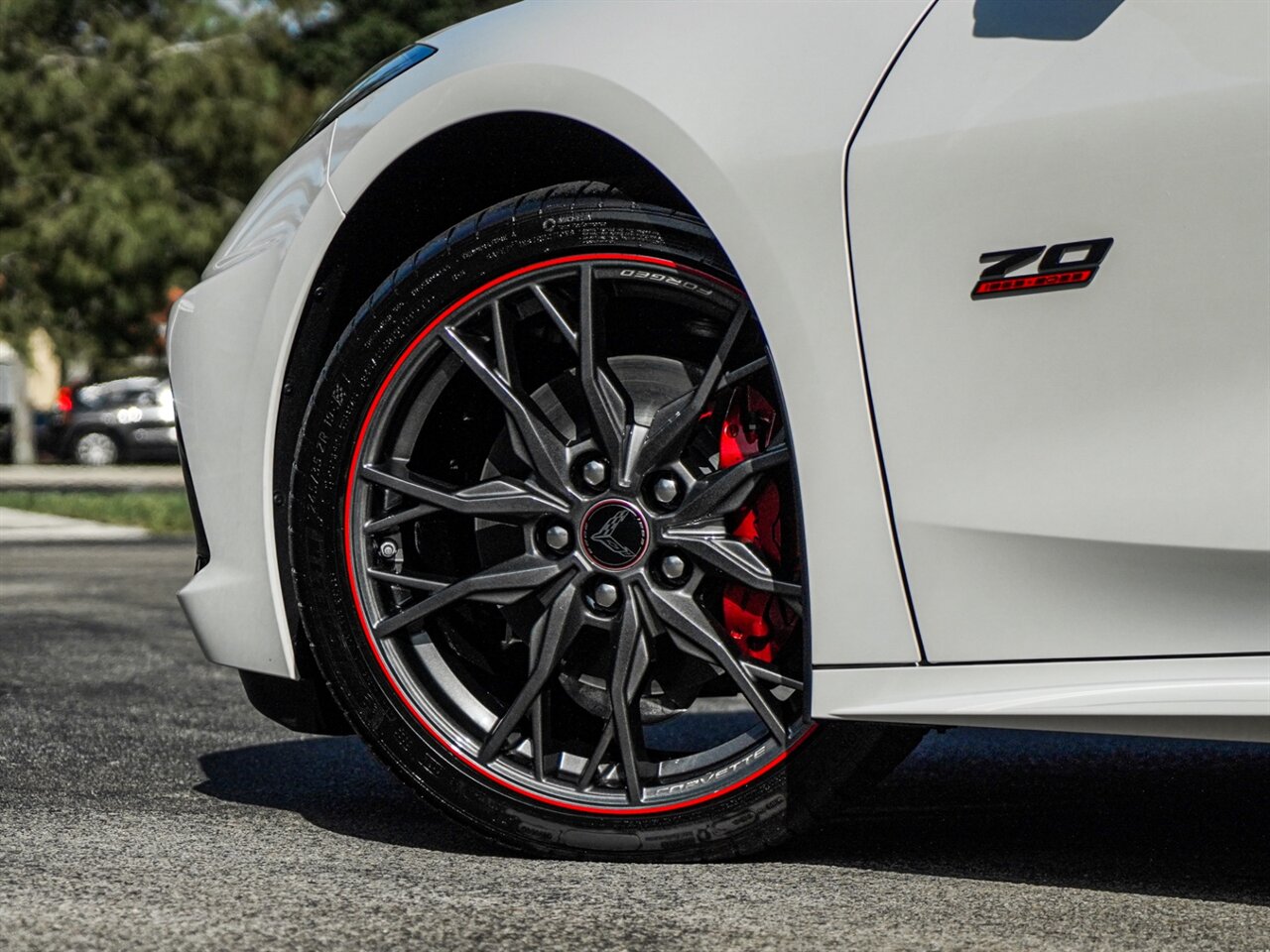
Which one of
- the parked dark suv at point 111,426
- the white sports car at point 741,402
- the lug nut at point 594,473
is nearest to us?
the white sports car at point 741,402

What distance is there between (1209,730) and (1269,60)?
2.53ft

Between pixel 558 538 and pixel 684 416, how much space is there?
0.82 ft

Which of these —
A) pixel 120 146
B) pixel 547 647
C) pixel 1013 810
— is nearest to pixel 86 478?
pixel 120 146

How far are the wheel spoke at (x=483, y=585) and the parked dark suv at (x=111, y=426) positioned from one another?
26024 millimetres

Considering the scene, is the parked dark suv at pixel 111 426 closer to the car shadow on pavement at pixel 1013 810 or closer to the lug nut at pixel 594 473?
the car shadow on pavement at pixel 1013 810

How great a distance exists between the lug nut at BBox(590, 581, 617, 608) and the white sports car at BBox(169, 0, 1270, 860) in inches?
0.5

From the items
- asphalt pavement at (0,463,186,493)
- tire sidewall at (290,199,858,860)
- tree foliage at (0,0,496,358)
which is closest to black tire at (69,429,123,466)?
asphalt pavement at (0,463,186,493)

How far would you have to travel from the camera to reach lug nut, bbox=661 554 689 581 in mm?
2473

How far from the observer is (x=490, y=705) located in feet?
8.72

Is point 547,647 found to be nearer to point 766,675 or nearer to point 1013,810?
point 766,675

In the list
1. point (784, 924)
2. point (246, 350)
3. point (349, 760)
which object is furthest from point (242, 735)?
point (784, 924)

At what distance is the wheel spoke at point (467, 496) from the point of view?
2.54 metres

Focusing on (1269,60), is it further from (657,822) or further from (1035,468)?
(657,822)

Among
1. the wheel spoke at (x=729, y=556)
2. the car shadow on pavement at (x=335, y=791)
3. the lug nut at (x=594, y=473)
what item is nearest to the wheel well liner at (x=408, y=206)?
the car shadow on pavement at (x=335, y=791)
